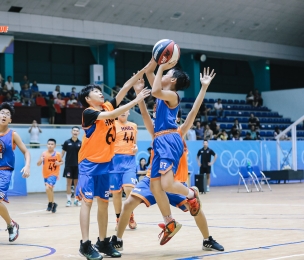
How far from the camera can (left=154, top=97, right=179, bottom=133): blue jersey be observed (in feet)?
22.5

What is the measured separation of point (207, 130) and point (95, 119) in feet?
71.2

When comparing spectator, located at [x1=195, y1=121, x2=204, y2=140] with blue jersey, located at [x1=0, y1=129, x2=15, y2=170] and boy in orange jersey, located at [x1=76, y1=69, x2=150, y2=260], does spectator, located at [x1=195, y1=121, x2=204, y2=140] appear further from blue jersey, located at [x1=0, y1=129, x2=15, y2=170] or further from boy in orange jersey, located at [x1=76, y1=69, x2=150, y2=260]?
boy in orange jersey, located at [x1=76, y1=69, x2=150, y2=260]

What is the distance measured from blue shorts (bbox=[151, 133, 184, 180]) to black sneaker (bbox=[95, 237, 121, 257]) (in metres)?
0.93

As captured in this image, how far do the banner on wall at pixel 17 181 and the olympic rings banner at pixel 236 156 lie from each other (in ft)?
16.1

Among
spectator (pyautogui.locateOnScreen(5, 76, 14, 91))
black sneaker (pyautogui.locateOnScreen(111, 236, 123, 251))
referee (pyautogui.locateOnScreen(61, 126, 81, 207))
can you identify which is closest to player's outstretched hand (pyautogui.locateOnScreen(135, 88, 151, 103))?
black sneaker (pyautogui.locateOnScreen(111, 236, 123, 251))

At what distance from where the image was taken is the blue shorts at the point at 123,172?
10047mm

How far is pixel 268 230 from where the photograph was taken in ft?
28.4

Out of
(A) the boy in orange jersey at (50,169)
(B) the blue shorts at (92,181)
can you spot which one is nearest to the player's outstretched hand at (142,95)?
(B) the blue shorts at (92,181)

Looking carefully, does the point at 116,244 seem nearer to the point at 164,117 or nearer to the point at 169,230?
the point at 169,230

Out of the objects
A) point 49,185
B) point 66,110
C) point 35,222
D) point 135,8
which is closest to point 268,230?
point 35,222

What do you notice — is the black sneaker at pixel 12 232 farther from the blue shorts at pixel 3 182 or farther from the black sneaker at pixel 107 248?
the black sneaker at pixel 107 248

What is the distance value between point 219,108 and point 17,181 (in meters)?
15.8

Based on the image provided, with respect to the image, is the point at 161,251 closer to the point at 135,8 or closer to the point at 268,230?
the point at 268,230

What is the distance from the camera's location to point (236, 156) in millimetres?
26469
